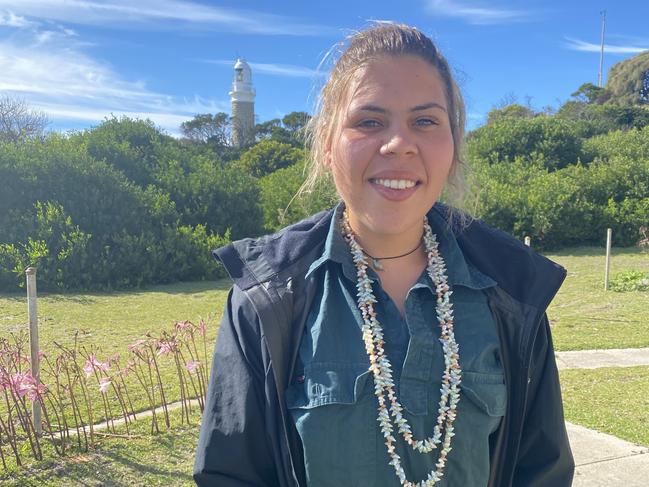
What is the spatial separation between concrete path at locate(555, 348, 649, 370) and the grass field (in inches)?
7.0

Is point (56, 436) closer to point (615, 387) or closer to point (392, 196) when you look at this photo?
point (392, 196)

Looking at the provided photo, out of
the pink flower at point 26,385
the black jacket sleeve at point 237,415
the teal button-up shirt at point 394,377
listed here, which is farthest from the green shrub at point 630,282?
the black jacket sleeve at point 237,415

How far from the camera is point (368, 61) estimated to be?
1536 millimetres

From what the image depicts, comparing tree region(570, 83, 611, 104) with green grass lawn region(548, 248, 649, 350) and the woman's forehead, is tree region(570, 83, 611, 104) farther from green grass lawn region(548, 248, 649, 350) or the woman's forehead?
the woman's forehead

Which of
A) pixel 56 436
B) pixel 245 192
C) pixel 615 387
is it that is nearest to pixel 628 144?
pixel 245 192

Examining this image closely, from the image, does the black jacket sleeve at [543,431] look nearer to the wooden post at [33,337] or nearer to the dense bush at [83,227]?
the wooden post at [33,337]

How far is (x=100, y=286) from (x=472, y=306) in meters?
11.6

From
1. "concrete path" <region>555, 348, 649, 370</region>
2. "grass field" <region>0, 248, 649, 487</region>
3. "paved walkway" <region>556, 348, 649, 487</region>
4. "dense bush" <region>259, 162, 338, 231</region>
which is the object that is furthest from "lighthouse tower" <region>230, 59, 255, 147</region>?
"paved walkway" <region>556, 348, 649, 487</region>

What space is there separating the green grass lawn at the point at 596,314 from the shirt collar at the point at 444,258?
5.66 meters

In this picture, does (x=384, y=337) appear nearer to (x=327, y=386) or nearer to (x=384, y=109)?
(x=327, y=386)

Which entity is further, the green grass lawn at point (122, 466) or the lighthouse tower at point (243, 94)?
the lighthouse tower at point (243, 94)

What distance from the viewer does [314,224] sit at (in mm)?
1719

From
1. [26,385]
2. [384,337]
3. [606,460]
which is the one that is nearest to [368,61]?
[384,337]

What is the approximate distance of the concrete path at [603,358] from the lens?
20.1 ft
